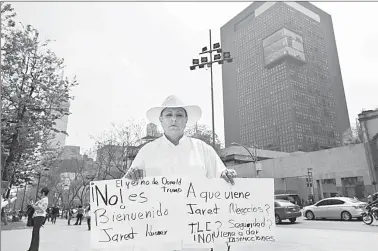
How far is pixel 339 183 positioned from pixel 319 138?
2972 inches

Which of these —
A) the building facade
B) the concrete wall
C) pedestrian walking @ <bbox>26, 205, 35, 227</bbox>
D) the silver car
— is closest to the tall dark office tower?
the concrete wall

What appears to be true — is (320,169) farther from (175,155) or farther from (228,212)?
(175,155)

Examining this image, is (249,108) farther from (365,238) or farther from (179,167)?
(179,167)

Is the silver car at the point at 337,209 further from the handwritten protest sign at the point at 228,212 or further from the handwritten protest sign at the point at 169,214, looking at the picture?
the handwritten protest sign at the point at 169,214

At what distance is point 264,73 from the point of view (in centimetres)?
10925

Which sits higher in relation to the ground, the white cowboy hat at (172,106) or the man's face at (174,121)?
the white cowboy hat at (172,106)

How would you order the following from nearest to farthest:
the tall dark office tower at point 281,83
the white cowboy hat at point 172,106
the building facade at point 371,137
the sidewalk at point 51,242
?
the white cowboy hat at point 172,106, the sidewalk at point 51,242, the building facade at point 371,137, the tall dark office tower at point 281,83

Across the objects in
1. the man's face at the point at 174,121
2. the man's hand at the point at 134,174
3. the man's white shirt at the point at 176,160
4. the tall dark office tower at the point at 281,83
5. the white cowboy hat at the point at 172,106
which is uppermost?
the tall dark office tower at the point at 281,83

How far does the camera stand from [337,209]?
16812 millimetres

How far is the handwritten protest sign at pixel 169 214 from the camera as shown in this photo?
106 inches

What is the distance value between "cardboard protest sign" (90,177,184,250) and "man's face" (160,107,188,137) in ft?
1.57

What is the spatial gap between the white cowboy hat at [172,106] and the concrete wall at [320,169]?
111ft

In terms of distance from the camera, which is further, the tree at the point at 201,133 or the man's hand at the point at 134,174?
the tree at the point at 201,133

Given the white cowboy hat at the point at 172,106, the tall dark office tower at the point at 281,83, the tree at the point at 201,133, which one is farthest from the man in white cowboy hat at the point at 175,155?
the tall dark office tower at the point at 281,83
